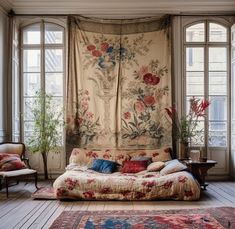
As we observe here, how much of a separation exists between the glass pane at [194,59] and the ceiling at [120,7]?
2.50 feet

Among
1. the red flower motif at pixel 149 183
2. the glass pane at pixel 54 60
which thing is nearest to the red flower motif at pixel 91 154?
the red flower motif at pixel 149 183

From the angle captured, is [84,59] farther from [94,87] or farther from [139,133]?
[139,133]

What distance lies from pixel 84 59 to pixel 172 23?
75.3 inches

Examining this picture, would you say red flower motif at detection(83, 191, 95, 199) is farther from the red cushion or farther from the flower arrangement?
the flower arrangement

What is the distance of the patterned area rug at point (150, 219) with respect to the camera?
385 cm

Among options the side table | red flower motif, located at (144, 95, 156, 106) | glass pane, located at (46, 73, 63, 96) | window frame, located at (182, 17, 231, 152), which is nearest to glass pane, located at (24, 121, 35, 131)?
glass pane, located at (46, 73, 63, 96)

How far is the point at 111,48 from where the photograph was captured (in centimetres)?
702

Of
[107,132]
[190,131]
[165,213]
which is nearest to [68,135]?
[107,132]

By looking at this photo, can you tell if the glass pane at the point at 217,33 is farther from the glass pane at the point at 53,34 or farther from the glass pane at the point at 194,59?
the glass pane at the point at 53,34

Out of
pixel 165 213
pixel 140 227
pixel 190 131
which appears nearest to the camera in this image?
pixel 140 227

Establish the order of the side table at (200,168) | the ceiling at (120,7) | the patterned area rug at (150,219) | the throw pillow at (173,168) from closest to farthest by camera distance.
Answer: the patterned area rug at (150,219) → the throw pillow at (173,168) → the side table at (200,168) → the ceiling at (120,7)

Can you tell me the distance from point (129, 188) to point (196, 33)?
11.9 ft

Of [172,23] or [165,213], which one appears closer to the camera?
[165,213]

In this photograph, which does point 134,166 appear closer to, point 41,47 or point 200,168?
point 200,168
